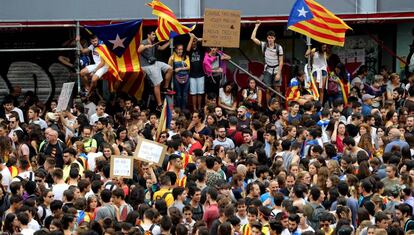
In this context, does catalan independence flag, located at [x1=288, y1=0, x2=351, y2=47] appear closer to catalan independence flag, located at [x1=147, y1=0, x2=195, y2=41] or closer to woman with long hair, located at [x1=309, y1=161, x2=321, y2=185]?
catalan independence flag, located at [x1=147, y1=0, x2=195, y2=41]

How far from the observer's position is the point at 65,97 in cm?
2644

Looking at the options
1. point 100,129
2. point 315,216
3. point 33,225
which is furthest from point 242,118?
point 33,225

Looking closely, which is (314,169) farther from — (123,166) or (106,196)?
(106,196)

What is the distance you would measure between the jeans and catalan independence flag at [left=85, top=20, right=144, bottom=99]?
720 mm

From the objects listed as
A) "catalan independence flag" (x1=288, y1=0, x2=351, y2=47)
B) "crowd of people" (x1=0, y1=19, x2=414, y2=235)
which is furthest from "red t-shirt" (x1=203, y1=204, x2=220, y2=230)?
"catalan independence flag" (x1=288, y1=0, x2=351, y2=47)

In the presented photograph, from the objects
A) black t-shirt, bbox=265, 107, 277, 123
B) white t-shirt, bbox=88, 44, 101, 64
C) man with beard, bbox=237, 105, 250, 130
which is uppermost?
white t-shirt, bbox=88, 44, 101, 64

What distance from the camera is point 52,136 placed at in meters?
22.9

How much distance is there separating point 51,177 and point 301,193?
3819 millimetres

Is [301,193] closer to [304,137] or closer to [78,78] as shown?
[304,137]

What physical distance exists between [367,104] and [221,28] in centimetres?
316

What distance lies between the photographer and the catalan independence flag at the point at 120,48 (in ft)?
90.2

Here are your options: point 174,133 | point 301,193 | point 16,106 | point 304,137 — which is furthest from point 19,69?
point 301,193

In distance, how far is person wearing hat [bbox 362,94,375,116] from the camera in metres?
26.3

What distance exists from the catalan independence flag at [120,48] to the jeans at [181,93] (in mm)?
720
